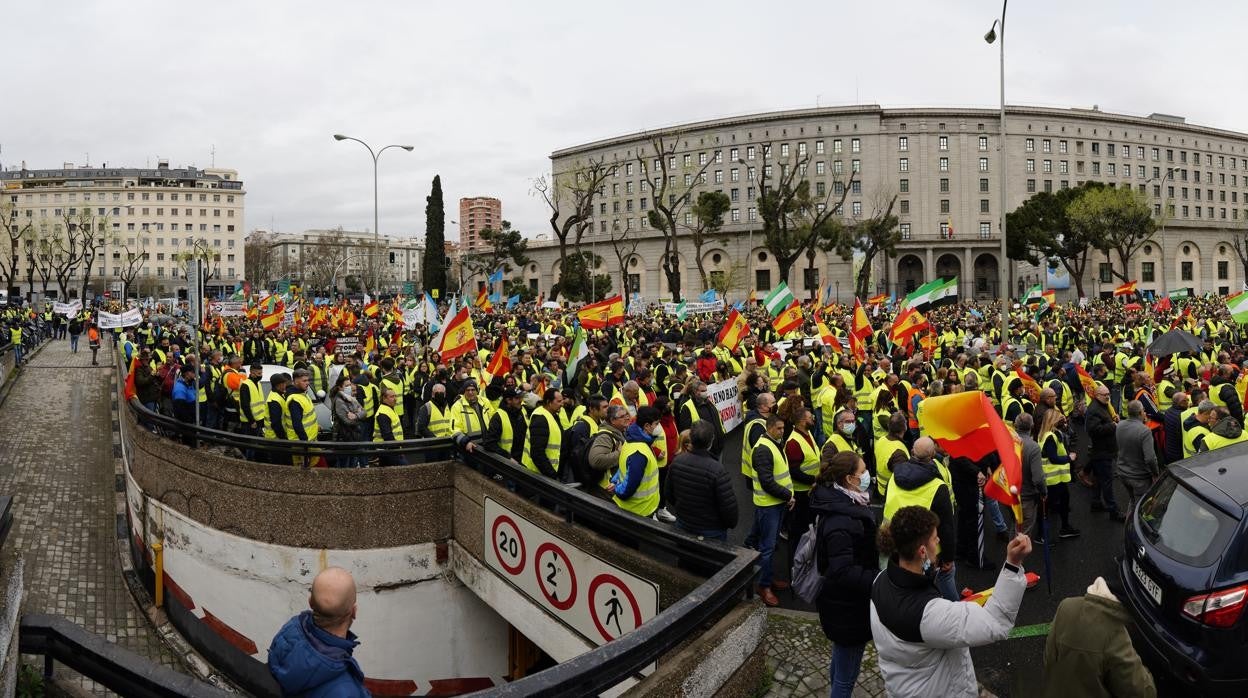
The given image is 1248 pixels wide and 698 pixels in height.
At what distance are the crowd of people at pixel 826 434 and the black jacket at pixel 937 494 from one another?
2 centimetres

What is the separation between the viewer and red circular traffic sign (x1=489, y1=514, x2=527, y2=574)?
24.6ft

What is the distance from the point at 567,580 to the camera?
6.79m

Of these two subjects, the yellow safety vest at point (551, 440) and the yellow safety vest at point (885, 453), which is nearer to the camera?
the yellow safety vest at point (885, 453)

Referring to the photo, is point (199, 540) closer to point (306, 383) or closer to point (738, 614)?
point (306, 383)

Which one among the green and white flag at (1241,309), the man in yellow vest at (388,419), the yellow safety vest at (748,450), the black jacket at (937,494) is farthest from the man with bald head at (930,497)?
the green and white flag at (1241,309)

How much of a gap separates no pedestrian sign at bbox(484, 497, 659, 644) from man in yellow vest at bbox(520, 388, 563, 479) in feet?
2.60

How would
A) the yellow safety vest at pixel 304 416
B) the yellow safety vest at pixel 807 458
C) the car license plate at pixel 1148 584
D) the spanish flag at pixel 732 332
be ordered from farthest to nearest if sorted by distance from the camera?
the spanish flag at pixel 732 332 < the yellow safety vest at pixel 304 416 < the yellow safety vest at pixel 807 458 < the car license plate at pixel 1148 584

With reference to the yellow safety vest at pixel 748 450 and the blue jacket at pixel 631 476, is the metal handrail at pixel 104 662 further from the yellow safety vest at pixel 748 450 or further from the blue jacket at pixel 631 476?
the yellow safety vest at pixel 748 450

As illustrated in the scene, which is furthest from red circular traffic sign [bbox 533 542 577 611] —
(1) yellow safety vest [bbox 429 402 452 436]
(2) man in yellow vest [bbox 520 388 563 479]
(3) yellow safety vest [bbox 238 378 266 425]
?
(3) yellow safety vest [bbox 238 378 266 425]

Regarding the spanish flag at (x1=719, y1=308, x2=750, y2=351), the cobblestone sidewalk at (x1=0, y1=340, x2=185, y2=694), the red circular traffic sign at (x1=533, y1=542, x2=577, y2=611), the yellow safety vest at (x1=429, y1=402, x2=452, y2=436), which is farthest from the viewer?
the spanish flag at (x1=719, y1=308, x2=750, y2=351)

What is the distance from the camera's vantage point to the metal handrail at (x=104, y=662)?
120 inches

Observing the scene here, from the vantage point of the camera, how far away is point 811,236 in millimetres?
51969

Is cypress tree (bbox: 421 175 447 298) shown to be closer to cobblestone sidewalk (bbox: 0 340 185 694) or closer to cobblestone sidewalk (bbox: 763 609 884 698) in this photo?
cobblestone sidewalk (bbox: 0 340 185 694)

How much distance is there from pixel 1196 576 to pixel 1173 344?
37.5 ft
